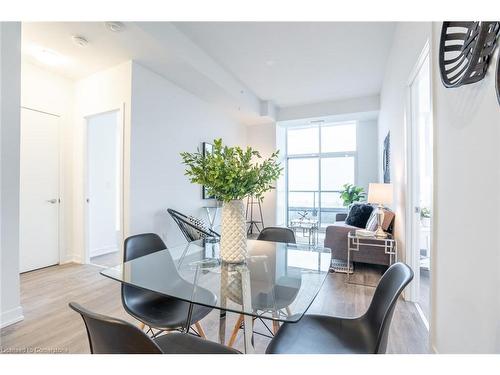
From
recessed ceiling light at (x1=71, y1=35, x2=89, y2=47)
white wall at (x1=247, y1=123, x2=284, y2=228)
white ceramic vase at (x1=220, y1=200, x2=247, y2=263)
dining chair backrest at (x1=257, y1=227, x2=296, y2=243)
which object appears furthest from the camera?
white wall at (x1=247, y1=123, x2=284, y2=228)

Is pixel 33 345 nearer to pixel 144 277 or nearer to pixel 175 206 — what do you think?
pixel 144 277

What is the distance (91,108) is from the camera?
3.47 m

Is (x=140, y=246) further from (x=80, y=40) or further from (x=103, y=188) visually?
(x=103, y=188)

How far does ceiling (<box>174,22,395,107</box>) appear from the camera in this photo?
3.02 m

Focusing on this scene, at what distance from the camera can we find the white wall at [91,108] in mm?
3089

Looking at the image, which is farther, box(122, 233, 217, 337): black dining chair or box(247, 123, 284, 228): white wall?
box(247, 123, 284, 228): white wall

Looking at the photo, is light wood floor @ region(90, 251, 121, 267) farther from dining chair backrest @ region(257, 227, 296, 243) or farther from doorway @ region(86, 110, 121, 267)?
dining chair backrest @ region(257, 227, 296, 243)

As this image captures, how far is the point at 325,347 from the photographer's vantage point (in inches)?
44.6

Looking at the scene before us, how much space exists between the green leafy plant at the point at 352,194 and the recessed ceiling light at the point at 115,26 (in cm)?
527

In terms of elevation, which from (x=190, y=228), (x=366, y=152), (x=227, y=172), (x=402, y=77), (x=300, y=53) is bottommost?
(x=190, y=228)

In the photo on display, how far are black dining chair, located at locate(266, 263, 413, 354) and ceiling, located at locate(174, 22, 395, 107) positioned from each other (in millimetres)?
2984

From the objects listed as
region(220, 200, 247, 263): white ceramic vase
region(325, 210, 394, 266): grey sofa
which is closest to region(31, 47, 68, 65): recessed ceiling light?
region(220, 200, 247, 263): white ceramic vase

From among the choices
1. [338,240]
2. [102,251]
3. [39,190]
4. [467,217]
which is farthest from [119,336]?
[102,251]

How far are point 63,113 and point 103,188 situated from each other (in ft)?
4.30
